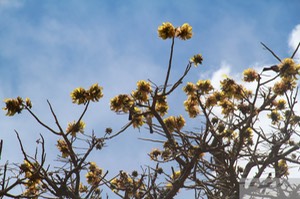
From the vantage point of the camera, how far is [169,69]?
13.5 feet

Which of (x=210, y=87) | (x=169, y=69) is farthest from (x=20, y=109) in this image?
(x=210, y=87)

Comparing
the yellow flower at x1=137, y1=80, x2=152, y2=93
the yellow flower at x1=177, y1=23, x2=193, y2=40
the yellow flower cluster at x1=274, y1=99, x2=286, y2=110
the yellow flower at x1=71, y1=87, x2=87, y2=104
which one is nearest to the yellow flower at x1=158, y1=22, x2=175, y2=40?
the yellow flower at x1=177, y1=23, x2=193, y2=40

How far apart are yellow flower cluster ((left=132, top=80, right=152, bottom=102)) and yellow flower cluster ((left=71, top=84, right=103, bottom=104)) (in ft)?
2.13

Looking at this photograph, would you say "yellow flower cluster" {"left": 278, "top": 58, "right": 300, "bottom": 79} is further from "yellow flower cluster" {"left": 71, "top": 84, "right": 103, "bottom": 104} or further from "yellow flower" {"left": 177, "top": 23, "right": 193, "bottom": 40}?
"yellow flower cluster" {"left": 71, "top": 84, "right": 103, "bottom": 104}

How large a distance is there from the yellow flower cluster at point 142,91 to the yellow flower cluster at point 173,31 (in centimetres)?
83

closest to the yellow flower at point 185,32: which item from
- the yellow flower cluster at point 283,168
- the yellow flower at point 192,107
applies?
the yellow flower at point 192,107

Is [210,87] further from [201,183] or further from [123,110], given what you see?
[201,183]

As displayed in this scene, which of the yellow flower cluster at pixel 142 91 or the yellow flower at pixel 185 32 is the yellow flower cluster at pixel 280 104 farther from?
the yellow flower cluster at pixel 142 91

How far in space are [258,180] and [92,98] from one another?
2.59 metres

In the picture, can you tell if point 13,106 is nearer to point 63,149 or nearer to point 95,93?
point 95,93

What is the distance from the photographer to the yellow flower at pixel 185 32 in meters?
5.14

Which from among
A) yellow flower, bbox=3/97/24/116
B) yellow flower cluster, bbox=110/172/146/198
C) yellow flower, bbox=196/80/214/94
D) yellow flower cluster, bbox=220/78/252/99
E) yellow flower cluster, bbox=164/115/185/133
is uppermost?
yellow flower, bbox=196/80/214/94

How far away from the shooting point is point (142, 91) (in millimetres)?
5391

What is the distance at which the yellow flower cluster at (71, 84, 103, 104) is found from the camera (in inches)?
194
